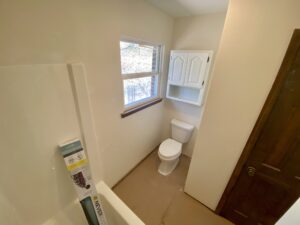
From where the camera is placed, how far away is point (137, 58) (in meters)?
1.67

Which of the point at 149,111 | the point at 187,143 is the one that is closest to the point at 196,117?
the point at 187,143

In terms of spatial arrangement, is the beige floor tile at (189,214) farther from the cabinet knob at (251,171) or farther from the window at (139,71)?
the window at (139,71)

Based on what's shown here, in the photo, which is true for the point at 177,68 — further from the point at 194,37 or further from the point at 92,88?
the point at 92,88

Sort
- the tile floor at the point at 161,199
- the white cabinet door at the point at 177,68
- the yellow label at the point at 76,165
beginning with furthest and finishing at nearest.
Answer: the white cabinet door at the point at 177,68 < the tile floor at the point at 161,199 < the yellow label at the point at 76,165

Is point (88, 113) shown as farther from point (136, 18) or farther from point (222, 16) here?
point (222, 16)

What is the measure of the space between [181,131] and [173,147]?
313mm

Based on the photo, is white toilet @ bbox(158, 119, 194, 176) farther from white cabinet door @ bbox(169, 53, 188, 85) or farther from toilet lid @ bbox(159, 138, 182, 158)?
white cabinet door @ bbox(169, 53, 188, 85)

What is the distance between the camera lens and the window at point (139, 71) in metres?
1.53

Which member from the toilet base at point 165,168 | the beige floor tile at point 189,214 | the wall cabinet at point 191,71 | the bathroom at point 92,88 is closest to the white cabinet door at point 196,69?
the wall cabinet at point 191,71

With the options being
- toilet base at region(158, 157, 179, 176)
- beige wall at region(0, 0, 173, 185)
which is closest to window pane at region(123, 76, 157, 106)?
beige wall at region(0, 0, 173, 185)

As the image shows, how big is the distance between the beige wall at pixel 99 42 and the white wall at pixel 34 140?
0.68ft

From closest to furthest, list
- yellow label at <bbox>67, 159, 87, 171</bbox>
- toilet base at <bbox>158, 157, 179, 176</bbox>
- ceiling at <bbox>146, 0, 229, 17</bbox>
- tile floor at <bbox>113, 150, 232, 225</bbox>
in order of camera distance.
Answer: yellow label at <bbox>67, 159, 87, 171</bbox>
ceiling at <bbox>146, 0, 229, 17</bbox>
tile floor at <bbox>113, 150, 232, 225</bbox>
toilet base at <bbox>158, 157, 179, 176</bbox>

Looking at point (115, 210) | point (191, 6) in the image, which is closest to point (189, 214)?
point (115, 210)

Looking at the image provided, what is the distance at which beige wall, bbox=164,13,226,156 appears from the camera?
1658 millimetres
